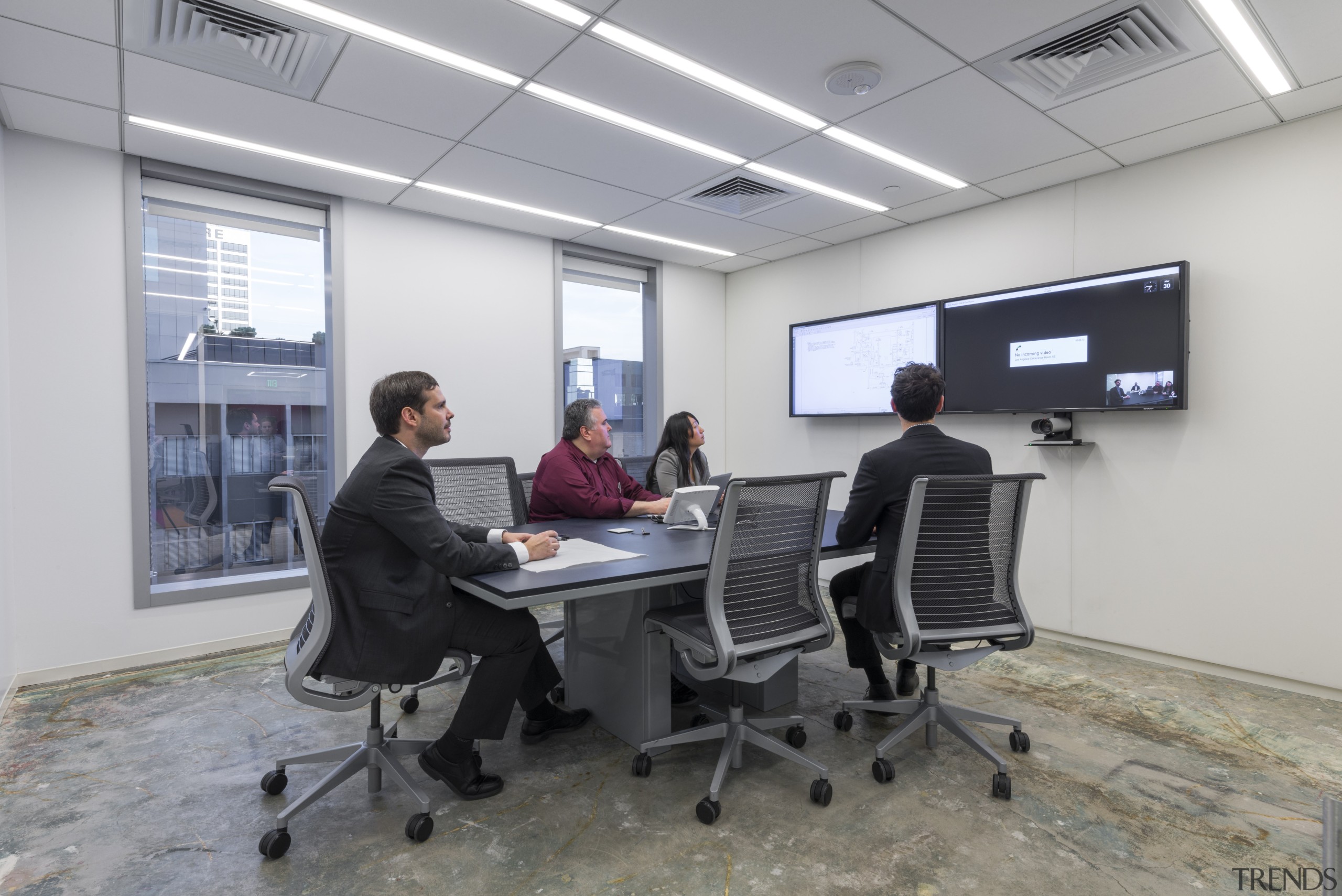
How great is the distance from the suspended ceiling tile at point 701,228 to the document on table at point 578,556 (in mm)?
2789

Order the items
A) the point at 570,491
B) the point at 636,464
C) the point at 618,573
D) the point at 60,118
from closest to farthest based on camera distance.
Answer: the point at 618,573, the point at 60,118, the point at 570,491, the point at 636,464

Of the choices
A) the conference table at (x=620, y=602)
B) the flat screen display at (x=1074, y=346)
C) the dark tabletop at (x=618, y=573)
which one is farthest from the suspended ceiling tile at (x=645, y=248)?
the dark tabletop at (x=618, y=573)

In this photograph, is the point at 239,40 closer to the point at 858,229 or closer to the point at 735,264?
the point at 858,229

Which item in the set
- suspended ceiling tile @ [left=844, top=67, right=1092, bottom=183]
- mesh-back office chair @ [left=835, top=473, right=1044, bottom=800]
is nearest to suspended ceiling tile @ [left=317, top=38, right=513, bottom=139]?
suspended ceiling tile @ [left=844, top=67, right=1092, bottom=183]

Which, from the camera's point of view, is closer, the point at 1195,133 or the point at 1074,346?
the point at 1195,133

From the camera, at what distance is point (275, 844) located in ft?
6.39

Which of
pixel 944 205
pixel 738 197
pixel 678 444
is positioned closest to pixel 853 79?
pixel 738 197

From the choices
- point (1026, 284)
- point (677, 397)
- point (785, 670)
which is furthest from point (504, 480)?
point (1026, 284)

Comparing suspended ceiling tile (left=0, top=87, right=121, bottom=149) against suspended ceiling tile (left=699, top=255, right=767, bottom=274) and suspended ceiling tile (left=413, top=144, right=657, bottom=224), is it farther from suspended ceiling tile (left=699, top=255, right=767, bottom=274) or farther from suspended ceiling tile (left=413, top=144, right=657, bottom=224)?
suspended ceiling tile (left=699, top=255, right=767, bottom=274)

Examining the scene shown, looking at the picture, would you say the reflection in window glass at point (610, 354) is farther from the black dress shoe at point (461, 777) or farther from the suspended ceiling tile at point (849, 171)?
the black dress shoe at point (461, 777)

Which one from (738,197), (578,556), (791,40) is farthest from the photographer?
(738,197)

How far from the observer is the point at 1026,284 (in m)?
4.26

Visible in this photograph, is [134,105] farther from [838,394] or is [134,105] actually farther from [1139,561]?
[1139,561]

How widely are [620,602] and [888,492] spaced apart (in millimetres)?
1149
